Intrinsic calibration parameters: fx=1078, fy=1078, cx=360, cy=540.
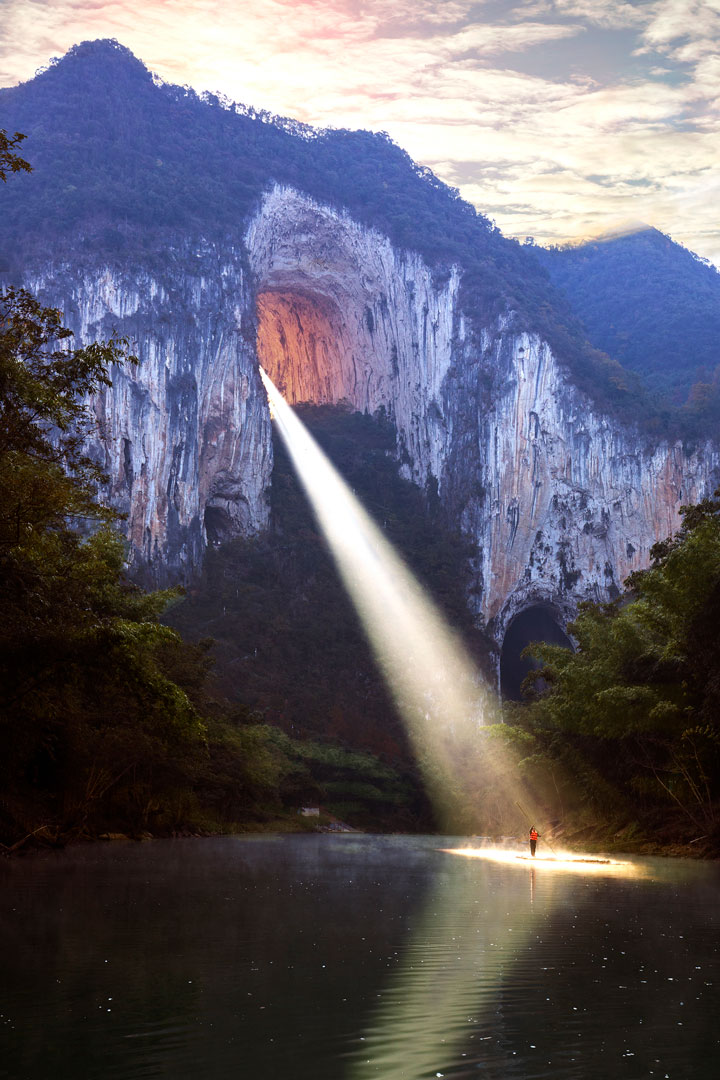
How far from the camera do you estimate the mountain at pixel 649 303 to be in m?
114

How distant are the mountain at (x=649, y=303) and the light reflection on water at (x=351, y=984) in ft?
285

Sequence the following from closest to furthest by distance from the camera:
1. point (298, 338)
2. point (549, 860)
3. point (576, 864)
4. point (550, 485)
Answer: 1. point (576, 864)
2. point (549, 860)
3. point (550, 485)
4. point (298, 338)

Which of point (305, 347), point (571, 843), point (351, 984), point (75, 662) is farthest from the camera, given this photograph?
point (305, 347)

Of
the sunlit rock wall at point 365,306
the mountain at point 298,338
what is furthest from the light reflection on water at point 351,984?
the sunlit rock wall at point 365,306

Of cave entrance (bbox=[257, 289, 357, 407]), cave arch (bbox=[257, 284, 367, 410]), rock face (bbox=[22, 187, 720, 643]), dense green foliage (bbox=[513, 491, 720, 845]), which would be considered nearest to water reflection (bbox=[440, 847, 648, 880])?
dense green foliage (bbox=[513, 491, 720, 845])

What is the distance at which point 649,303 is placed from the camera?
130875mm

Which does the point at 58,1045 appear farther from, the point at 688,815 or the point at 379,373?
the point at 379,373

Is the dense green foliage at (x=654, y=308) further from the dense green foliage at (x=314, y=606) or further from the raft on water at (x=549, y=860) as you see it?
the raft on water at (x=549, y=860)

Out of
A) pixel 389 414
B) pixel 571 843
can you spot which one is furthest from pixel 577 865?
pixel 389 414

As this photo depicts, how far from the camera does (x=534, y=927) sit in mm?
11508

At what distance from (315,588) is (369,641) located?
7001 mm

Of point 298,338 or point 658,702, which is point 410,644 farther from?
point 658,702

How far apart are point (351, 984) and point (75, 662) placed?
8120 millimetres

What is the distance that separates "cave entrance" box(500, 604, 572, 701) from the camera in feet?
309
